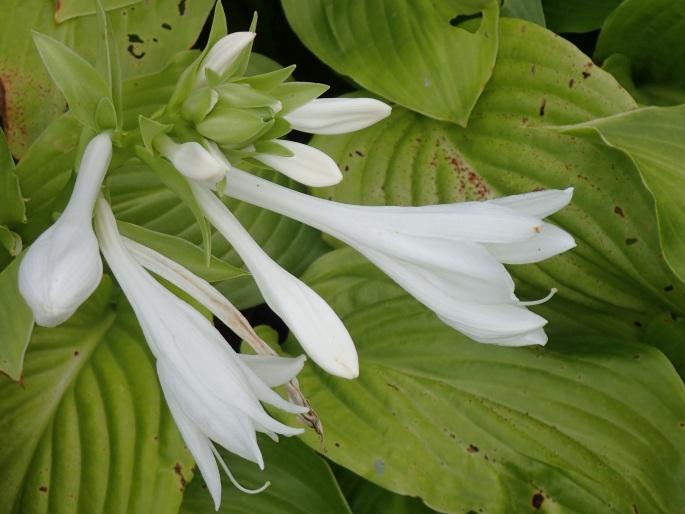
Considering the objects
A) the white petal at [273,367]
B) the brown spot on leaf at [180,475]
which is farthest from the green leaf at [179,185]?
the brown spot on leaf at [180,475]

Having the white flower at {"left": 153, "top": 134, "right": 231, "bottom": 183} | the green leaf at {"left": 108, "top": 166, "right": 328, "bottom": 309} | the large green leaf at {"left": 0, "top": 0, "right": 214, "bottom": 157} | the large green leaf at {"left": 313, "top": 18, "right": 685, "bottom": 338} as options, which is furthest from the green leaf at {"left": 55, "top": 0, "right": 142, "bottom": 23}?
the white flower at {"left": 153, "top": 134, "right": 231, "bottom": 183}

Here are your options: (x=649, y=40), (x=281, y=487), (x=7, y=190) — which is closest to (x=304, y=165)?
(x=7, y=190)

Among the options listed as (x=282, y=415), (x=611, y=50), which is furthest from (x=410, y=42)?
(x=282, y=415)

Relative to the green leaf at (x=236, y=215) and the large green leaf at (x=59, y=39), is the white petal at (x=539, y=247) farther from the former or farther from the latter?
the large green leaf at (x=59, y=39)

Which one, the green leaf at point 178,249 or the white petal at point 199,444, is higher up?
the green leaf at point 178,249

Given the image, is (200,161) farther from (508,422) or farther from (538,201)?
(508,422)

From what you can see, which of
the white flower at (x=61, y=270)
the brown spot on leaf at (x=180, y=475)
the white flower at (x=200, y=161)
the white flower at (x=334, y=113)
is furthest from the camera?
the brown spot on leaf at (x=180, y=475)

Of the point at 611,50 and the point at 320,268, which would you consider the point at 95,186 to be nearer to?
the point at 320,268
